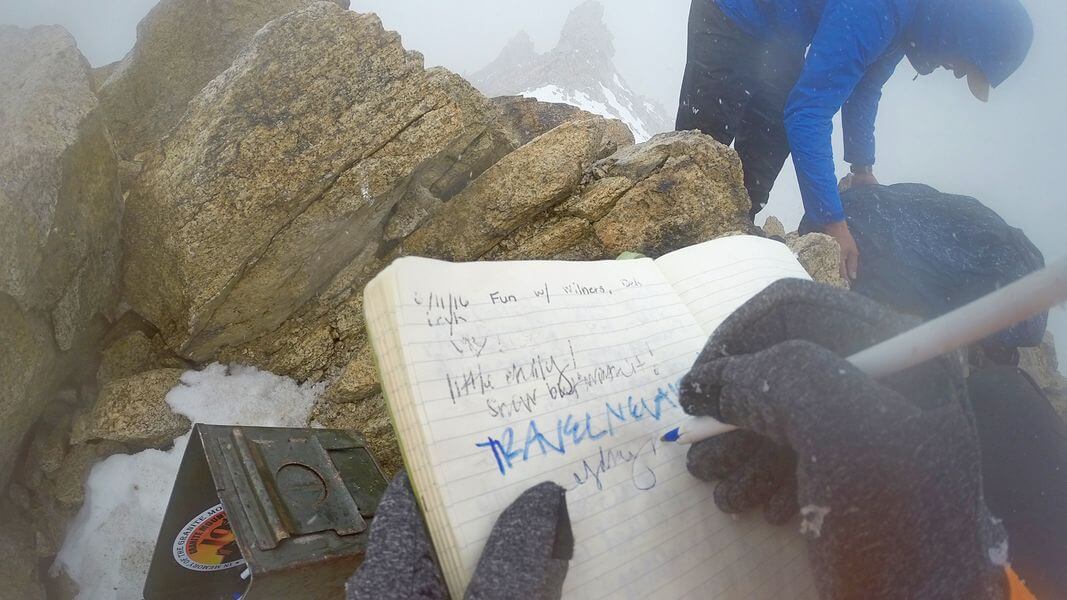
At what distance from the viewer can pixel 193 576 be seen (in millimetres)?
1534

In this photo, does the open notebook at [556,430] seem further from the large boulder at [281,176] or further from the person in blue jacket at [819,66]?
the person in blue jacket at [819,66]

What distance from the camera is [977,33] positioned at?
2.31 meters

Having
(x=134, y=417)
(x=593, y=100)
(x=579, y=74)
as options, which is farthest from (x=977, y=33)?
(x=579, y=74)

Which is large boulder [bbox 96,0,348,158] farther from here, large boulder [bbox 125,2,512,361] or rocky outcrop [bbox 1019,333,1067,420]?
rocky outcrop [bbox 1019,333,1067,420]

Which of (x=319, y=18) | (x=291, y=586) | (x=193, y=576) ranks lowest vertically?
(x=193, y=576)

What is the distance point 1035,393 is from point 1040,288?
1854 mm

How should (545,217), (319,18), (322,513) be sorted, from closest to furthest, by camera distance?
(322,513) → (319,18) → (545,217)

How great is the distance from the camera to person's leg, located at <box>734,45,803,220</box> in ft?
9.89

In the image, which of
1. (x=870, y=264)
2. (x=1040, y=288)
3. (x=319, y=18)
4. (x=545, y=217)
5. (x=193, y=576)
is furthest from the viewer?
(x=870, y=264)

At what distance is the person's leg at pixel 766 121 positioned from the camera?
9.89 ft

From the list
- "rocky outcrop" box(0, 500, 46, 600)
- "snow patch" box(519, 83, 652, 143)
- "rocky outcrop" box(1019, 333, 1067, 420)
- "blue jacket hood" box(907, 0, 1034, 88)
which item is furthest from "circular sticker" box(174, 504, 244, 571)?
"snow patch" box(519, 83, 652, 143)

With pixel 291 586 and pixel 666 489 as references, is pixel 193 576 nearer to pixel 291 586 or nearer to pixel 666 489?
pixel 291 586

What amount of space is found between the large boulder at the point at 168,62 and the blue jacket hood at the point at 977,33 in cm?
340

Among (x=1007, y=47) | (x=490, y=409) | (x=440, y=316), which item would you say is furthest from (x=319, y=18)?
(x=1007, y=47)
